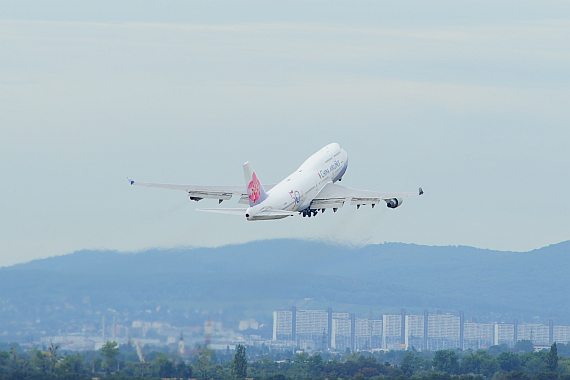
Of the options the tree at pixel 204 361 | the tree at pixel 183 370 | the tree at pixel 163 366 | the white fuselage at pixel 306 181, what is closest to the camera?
the white fuselage at pixel 306 181

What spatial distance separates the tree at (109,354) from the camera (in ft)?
364

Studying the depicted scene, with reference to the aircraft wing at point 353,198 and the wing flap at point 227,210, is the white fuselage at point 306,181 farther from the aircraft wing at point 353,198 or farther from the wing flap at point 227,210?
the aircraft wing at point 353,198

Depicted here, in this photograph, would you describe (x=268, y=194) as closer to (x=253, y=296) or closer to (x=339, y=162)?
(x=339, y=162)

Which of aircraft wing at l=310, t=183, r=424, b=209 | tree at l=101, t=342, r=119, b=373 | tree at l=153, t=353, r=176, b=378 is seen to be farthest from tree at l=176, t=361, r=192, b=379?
aircraft wing at l=310, t=183, r=424, b=209

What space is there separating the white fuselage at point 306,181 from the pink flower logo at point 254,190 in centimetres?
75

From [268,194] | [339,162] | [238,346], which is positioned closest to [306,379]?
[238,346]

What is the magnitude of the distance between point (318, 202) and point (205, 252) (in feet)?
104

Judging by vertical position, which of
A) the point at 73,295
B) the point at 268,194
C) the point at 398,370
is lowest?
the point at 398,370

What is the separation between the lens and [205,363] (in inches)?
4828

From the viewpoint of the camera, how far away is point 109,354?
11156cm

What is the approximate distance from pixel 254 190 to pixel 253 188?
19 centimetres

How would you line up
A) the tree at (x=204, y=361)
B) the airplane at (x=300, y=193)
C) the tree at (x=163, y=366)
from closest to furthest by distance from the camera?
1. the airplane at (x=300, y=193)
2. the tree at (x=163, y=366)
3. the tree at (x=204, y=361)

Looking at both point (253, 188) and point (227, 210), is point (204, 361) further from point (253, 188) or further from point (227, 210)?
point (227, 210)

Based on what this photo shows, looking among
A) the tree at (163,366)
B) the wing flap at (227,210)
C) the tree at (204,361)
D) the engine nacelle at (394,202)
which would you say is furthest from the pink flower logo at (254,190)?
the tree at (204,361)
